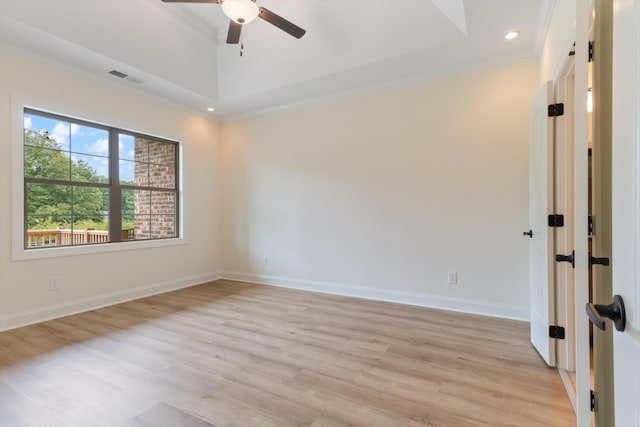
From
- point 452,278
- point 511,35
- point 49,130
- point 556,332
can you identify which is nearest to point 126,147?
point 49,130

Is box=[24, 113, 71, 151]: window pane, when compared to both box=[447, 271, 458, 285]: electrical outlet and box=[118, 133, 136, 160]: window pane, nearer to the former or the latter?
box=[118, 133, 136, 160]: window pane

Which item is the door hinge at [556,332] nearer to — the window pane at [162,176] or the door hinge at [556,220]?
the door hinge at [556,220]

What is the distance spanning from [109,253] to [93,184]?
0.89m

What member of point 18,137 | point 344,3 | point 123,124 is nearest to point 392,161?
point 344,3

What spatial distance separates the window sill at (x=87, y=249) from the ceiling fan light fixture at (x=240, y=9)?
3.09m

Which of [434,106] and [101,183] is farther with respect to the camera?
[101,183]

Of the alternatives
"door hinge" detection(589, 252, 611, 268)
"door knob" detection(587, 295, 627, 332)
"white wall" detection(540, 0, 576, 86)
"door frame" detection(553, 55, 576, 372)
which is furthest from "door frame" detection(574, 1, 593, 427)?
"door frame" detection(553, 55, 576, 372)

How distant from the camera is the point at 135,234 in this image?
4.26 meters

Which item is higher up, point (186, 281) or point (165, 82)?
point (165, 82)

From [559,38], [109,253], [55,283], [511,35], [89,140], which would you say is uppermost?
[511,35]

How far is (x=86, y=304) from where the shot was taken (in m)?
3.54

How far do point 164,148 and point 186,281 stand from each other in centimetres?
210

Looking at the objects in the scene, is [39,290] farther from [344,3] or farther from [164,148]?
A: [344,3]

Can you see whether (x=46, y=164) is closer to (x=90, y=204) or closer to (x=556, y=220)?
(x=90, y=204)
